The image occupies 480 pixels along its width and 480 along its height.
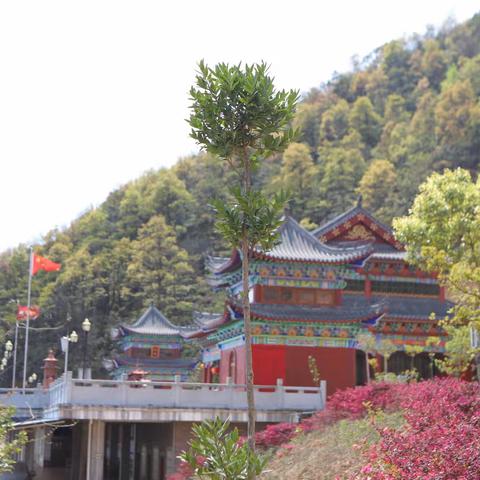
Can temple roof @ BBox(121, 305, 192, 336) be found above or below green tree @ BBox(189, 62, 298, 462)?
above

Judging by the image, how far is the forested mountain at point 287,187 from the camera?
77.9 m

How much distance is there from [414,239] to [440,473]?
1195cm

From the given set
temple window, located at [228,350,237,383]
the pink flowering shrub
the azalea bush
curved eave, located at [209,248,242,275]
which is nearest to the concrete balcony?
the azalea bush

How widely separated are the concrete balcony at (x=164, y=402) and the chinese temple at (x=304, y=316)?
10.9 ft

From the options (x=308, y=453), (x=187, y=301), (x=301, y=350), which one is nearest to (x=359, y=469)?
(x=308, y=453)

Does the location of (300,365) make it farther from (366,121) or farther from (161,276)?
(366,121)

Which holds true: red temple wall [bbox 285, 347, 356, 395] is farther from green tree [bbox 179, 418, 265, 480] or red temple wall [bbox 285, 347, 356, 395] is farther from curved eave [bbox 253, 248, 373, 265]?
green tree [bbox 179, 418, 265, 480]

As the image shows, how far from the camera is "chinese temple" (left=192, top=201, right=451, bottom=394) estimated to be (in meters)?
34.1

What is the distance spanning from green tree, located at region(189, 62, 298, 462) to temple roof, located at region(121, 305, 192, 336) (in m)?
45.8

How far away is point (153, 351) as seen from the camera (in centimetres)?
6016

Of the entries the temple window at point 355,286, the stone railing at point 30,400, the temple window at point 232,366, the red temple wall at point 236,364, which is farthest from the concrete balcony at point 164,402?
the temple window at point 355,286

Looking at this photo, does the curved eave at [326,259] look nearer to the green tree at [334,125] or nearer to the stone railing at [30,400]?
the stone railing at [30,400]

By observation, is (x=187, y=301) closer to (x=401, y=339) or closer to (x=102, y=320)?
(x=102, y=320)

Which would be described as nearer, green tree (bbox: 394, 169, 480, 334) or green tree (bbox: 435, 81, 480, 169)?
green tree (bbox: 394, 169, 480, 334)
